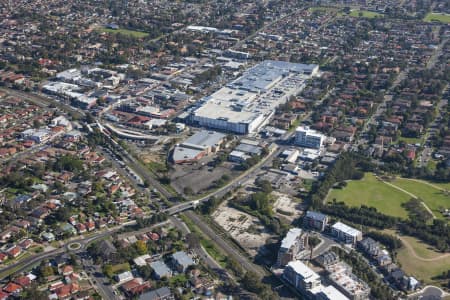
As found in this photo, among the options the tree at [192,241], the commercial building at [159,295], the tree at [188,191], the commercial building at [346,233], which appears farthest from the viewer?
the tree at [188,191]

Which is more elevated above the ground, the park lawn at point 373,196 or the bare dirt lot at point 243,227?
the bare dirt lot at point 243,227

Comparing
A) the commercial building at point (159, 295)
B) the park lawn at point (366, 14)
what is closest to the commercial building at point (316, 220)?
the commercial building at point (159, 295)

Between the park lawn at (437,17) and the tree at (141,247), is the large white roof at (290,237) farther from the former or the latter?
the park lawn at (437,17)

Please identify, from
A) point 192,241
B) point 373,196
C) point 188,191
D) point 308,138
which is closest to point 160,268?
point 192,241

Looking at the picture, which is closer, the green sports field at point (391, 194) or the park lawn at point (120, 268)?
the park lawn at point (120, 268)

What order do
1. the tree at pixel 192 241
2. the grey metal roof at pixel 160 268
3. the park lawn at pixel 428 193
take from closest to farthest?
the grey metal roof at pixel 160 268 → the tree at pixel 192 241 → the park lawn at pixel 428 193

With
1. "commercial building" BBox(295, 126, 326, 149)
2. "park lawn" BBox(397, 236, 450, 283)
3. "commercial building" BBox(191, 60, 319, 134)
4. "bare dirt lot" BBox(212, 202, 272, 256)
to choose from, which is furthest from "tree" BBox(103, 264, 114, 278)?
"commercial building" BBox(295, 126, 326, 149)

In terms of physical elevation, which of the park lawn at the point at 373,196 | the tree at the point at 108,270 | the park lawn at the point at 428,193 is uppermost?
the tree at the point at 108,270

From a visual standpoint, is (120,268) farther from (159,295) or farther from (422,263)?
(422,263)
